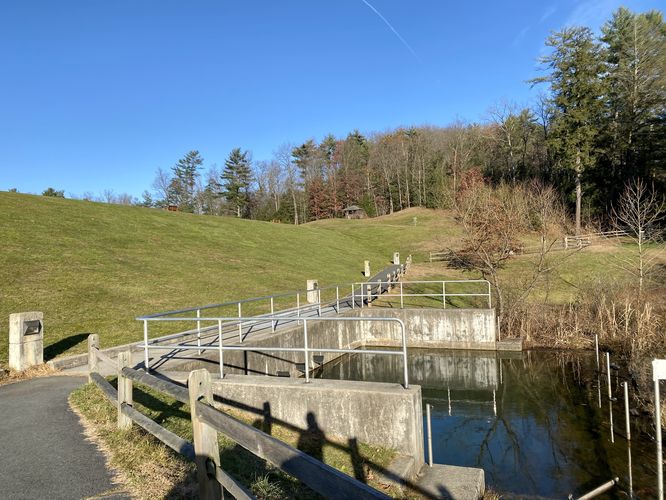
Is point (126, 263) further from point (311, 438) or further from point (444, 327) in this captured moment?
point (311, 438)

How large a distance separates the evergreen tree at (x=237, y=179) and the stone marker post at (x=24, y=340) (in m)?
73.8

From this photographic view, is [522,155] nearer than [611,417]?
No

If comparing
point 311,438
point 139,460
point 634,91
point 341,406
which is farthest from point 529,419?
point 634,91

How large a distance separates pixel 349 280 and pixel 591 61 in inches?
1534

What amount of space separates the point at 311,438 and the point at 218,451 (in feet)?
12.6

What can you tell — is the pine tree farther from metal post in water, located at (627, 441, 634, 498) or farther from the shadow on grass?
the shadow on grass

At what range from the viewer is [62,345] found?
11797mm

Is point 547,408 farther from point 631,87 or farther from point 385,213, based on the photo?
point 385,213

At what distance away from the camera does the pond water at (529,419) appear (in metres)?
8.22

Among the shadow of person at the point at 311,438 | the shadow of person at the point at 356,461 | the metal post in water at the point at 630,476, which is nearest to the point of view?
the shadow of person at the point at 356,461

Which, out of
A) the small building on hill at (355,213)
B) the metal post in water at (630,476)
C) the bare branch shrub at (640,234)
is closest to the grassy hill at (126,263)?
the metal post in water at (630,476)

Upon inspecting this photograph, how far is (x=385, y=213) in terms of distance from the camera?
82750 millimetres

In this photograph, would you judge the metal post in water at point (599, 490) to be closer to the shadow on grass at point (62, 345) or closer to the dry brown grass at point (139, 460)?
the dry brown grass at point (139, 460)

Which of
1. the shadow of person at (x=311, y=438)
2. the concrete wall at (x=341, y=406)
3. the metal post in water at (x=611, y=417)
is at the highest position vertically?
the concrete wall at (x=341, y=406)
